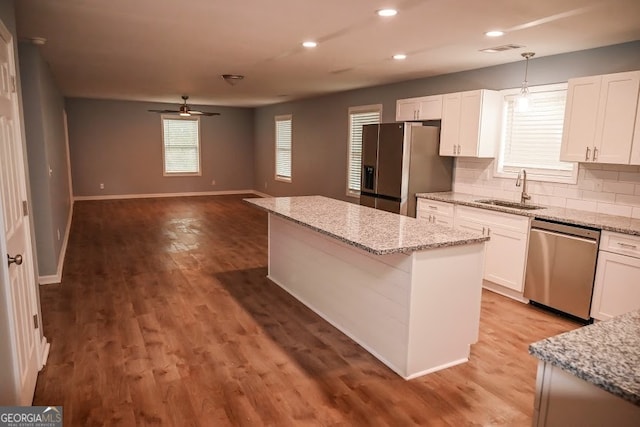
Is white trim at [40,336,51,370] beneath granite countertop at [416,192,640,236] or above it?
beneath

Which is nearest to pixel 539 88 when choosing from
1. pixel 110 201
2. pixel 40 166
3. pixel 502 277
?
pixel 502 277

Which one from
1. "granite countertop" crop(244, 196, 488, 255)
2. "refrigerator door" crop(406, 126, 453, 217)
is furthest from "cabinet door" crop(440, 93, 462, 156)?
"granite countertop" crop(244, 196, 488, 255)

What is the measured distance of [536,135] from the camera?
14.2 feet

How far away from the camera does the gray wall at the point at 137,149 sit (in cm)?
953

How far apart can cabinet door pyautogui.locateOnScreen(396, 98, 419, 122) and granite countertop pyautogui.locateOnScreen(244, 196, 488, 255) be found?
205cm

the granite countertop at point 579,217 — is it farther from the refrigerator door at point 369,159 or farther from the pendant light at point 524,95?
the refrigerator door at point 369,159

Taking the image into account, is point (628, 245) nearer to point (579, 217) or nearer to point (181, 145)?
point (579, 217)

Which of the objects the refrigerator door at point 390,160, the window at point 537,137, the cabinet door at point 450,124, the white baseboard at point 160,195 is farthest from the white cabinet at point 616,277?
the white baseboard at point 160,195

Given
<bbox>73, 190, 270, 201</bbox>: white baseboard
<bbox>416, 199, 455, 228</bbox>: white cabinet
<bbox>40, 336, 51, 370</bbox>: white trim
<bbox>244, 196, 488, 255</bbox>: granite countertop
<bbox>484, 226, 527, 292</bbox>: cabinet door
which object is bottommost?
<bbox>40, 336, 51, 370</bbox>: white trim

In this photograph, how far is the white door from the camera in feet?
6.32

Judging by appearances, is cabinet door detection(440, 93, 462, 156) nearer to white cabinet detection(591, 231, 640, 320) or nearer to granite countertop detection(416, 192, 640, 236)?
granite countertop detection(416, 192, 640, 236)

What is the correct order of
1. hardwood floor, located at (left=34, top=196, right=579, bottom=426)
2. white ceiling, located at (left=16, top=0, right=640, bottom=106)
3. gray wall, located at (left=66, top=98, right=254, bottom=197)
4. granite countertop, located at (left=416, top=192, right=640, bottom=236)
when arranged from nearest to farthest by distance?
hardwood floor, located at (left=34, top=196, right=579, bottom=426), white ceiling, located at (left=16, top=0, right=640, bottom=106), granite countertop, located at (left=416, top=192, right=640, bottom=236), gray wall, located at (left=66, top=98, right=254, bottom=197)

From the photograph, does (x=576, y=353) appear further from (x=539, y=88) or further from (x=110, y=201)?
(x=110, y=201)

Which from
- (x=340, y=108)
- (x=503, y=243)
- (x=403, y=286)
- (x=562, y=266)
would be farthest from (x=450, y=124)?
(x=340, y=108)
